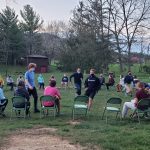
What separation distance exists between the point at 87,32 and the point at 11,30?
23.0m

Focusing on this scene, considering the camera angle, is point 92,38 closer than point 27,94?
No

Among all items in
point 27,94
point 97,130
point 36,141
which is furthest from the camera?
point 27,94

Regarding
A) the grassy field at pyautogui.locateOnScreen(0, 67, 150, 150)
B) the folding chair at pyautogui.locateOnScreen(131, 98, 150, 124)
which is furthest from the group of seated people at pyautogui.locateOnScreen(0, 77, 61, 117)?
the folding chair at pyautogui.locateOnScreen(131, 98, 150, 124)

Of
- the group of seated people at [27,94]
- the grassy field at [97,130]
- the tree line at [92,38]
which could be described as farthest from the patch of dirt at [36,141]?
the tree line at [92,38]

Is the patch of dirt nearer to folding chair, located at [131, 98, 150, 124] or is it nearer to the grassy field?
the grassy field

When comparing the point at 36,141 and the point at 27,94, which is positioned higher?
the point at 27,94

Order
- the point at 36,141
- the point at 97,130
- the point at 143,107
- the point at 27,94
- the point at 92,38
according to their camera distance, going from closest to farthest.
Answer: the point at 36,141 < the point at 97,130 < the point at 143,107 < the point at 27,94 < the point at 92,38

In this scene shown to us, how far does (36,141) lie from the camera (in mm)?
9344

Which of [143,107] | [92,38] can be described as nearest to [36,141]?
[143,107]

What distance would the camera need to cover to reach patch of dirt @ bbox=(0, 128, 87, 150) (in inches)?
341

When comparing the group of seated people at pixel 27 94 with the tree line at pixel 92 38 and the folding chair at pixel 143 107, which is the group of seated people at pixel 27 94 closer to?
the folding chair at pixel 143 107

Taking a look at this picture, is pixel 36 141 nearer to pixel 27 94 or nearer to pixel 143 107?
pixel 143 107

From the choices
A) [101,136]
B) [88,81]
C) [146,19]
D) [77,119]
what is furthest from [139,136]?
[146,19]

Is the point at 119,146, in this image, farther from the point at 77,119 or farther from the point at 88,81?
the point at 88,81
